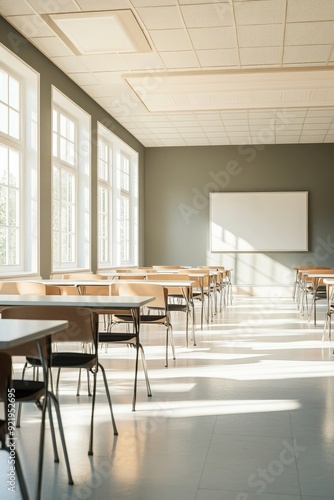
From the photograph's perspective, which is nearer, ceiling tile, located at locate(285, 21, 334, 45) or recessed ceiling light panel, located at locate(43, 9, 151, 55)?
recessed ceiling light panel, located at locate(43, 9, 151, 55)

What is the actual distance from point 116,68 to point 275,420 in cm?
635

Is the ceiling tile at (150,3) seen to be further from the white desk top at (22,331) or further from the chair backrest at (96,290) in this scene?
the white desk top at (22,331)

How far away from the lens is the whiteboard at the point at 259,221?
14.1 metres

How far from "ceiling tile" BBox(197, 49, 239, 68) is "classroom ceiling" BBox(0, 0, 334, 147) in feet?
0.04

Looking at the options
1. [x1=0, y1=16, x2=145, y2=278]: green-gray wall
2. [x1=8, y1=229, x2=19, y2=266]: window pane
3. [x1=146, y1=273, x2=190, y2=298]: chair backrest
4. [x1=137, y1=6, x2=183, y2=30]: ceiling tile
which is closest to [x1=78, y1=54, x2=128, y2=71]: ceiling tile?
[x1=0, y1=16, x2=145, y2=278]: green-gray wall

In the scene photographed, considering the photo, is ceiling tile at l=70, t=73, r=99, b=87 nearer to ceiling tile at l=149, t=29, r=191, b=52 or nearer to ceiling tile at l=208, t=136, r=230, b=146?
ceiling tile at l=149, t=29, r=191, b=52

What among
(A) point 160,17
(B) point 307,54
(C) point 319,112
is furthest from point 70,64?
(C) point 319,112

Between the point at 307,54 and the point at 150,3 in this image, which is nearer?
the point at 150,3

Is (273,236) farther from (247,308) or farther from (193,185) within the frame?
(247,308)

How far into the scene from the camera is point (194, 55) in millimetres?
7840

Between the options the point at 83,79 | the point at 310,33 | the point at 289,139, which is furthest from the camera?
the point at 289,139

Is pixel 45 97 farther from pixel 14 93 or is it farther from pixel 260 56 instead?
pixel 260 56

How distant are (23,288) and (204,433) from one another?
2.39m

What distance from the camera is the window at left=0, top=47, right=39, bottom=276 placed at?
7.15m
